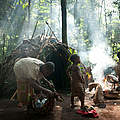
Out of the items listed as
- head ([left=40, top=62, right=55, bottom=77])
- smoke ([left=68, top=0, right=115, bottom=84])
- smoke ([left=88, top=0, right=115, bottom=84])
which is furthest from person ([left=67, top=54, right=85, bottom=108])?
smoke ([left=68, top=0, right=115, bottom=84])

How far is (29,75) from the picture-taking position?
3.68 m

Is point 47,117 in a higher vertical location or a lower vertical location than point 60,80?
lower

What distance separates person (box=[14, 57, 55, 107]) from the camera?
3.70m

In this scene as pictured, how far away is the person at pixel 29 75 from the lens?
12.1 feet

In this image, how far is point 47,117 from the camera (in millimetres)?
3848

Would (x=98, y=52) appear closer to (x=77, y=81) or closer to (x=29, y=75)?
(x=77, y=81)

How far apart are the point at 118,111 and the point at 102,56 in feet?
54.3

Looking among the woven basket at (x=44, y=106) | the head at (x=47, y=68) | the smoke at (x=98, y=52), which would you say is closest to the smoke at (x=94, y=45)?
the smoke at (x=98, y=52)

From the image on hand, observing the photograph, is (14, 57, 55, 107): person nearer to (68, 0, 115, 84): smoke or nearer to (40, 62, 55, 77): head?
(40, 62, 55, 77): head

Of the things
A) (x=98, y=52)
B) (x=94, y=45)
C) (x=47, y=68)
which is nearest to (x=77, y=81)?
(x=47, y=68)

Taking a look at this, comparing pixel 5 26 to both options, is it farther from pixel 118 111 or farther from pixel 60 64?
pixel 118 111

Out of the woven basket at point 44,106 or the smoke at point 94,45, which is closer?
the woven basket at point 44,106

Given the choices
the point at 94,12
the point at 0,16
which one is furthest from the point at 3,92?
the point at 94,12

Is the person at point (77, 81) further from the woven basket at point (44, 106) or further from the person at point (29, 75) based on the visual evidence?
the person at point (29, 75)
